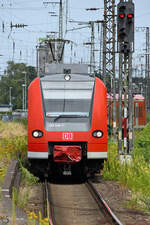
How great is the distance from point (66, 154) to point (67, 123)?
2.44 feet

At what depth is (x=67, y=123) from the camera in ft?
38.2

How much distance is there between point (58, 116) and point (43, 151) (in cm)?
91

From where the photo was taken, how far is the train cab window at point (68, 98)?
1193 cm

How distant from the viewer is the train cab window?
11.9m

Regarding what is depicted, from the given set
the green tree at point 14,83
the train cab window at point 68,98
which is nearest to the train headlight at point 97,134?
the train cab window at point 68,98

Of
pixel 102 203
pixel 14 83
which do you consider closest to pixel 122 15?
pixel 102 203

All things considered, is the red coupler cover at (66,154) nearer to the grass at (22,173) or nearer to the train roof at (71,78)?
the grass at (22,173)

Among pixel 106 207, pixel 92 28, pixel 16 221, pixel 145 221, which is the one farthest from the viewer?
pixel 92 28

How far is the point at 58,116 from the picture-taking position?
11.7 meters

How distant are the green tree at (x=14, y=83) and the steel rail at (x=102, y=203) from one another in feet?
331

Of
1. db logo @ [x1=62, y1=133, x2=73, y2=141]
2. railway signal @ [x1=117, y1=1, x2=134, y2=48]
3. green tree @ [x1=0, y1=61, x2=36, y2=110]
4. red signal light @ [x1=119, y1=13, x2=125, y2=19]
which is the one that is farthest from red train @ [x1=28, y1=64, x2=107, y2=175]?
green tree @ [x1=0, y1=61, x2=36, y2=110]

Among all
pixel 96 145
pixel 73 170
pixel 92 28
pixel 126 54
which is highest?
pixel 92 28

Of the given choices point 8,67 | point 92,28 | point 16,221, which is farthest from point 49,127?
point 8,67

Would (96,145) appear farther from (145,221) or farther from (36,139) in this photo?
(145,221)
